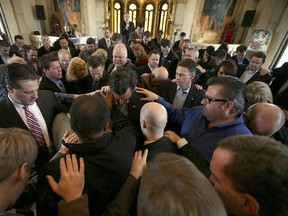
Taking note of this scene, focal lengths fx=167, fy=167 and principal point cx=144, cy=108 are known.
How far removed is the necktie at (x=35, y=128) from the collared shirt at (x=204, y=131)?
1547 millimetres

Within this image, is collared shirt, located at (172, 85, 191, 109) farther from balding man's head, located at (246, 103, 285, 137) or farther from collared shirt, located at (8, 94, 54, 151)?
collared shirt, located at (8, 94, 54, 151)

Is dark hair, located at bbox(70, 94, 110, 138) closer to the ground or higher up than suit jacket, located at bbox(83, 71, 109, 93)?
higher up

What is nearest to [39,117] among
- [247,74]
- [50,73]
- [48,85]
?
[48,85]

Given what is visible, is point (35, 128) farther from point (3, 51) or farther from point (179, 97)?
point (3, 51)

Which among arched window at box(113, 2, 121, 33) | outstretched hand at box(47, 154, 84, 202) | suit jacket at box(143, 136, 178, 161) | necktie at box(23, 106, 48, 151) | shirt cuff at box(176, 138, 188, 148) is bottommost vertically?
necktie at box(23, 106, 48, 151)

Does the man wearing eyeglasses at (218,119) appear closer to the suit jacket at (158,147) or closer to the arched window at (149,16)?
the suit jacket at (158,147)

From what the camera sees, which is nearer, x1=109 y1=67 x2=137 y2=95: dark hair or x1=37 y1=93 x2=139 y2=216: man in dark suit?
x1=37 y1=93 x2=139 y2=216: man in dark suit

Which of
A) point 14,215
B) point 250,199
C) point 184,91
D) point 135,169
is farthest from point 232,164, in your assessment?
point 184,91

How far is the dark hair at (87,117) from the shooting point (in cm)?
110

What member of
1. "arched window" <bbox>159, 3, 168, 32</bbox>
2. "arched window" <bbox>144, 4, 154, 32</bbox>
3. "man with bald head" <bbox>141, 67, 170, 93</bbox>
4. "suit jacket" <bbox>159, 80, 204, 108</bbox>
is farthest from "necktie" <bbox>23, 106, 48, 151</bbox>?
"arched window" <bbox>144, 4, 154, 32</bbox>

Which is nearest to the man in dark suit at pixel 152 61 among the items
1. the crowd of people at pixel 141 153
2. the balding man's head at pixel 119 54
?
the balding man's head at pixel 119 54

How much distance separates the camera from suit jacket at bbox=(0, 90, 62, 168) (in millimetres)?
1674

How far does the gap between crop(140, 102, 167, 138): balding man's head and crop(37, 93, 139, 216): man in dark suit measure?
11.6 inches

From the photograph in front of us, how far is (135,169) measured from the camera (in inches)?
48.9
